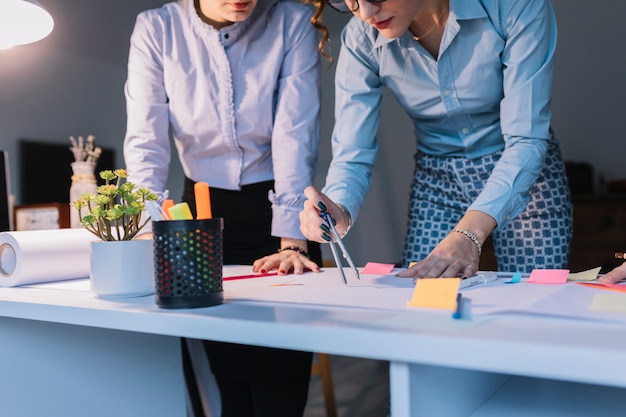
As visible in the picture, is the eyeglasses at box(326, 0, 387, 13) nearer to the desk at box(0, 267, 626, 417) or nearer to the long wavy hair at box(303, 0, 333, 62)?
the long wavy hair at box(303, 0, 333, 62)

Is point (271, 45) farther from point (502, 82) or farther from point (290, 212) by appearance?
point (502, 82)

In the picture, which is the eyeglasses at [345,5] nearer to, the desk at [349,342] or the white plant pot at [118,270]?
the desk at [349,342]

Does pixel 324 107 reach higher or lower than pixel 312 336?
higher

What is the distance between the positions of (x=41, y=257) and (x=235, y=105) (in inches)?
23.0

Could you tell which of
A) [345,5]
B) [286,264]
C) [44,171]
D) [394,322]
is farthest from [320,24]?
[44,171]

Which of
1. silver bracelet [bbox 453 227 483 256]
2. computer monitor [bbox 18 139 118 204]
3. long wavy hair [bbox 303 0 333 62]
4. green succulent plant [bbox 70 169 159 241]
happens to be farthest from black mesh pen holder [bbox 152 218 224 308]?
computer monitor [bbox 18 139 118 204]

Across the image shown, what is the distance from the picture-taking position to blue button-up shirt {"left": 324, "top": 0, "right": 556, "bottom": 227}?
47.4 inches

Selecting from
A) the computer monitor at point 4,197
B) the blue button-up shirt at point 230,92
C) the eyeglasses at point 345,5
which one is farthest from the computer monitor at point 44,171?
the eyeglasses at point 345,5

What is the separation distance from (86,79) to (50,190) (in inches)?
25.7

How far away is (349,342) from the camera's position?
56cm

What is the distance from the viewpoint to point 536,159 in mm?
1193

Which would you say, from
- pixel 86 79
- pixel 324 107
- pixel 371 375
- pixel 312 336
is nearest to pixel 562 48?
pixel 324 107

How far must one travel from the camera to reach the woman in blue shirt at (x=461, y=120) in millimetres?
1174

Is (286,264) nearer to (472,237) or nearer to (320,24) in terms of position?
(472,237)
